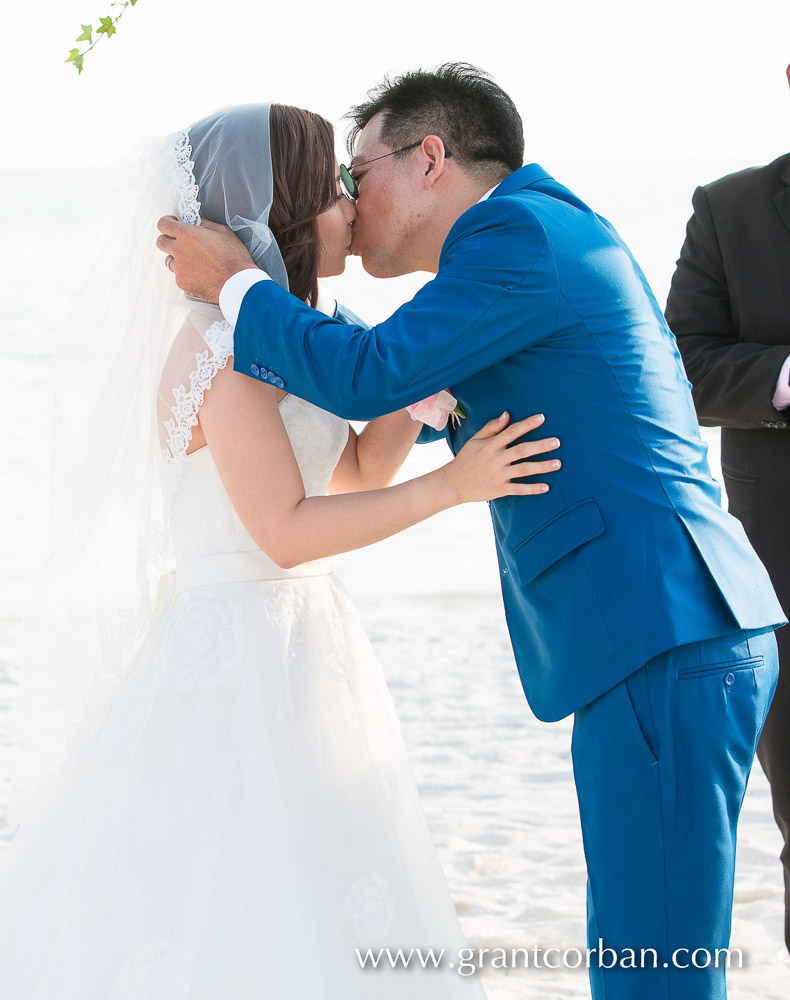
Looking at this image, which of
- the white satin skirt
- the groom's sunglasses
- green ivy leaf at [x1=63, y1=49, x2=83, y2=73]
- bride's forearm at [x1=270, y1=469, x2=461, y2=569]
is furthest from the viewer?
the groom's sunglasses

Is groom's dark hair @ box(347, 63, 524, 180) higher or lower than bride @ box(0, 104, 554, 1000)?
higher

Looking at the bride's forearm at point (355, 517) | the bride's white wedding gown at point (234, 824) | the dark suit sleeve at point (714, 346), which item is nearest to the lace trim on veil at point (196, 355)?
the bride's white wedding gown at point (234, 824)

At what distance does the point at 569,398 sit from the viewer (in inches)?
84.0

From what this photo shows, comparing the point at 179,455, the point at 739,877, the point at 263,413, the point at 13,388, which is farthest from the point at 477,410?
the point at 13,388

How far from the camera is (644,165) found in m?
25.8

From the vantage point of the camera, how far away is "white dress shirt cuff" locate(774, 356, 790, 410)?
2918 mm

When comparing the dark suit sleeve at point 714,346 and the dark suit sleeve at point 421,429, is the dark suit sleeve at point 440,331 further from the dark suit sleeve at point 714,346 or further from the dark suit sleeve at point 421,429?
the dark suit sleeve at point 714,346

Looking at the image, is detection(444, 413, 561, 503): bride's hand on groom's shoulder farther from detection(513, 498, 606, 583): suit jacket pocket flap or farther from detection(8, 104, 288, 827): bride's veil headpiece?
detection(8, 104, 288, 827): bride's veil headpiece

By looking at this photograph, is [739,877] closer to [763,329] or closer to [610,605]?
[763,329]

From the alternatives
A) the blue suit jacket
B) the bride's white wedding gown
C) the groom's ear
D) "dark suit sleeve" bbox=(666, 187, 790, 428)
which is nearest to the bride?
the bride's white wedding gown

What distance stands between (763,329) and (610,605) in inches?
57.8

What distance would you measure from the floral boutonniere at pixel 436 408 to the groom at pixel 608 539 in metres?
0.08

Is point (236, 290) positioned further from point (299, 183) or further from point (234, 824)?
point (234, 824)

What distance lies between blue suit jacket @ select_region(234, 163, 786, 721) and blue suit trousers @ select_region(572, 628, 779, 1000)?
8 centimetres
